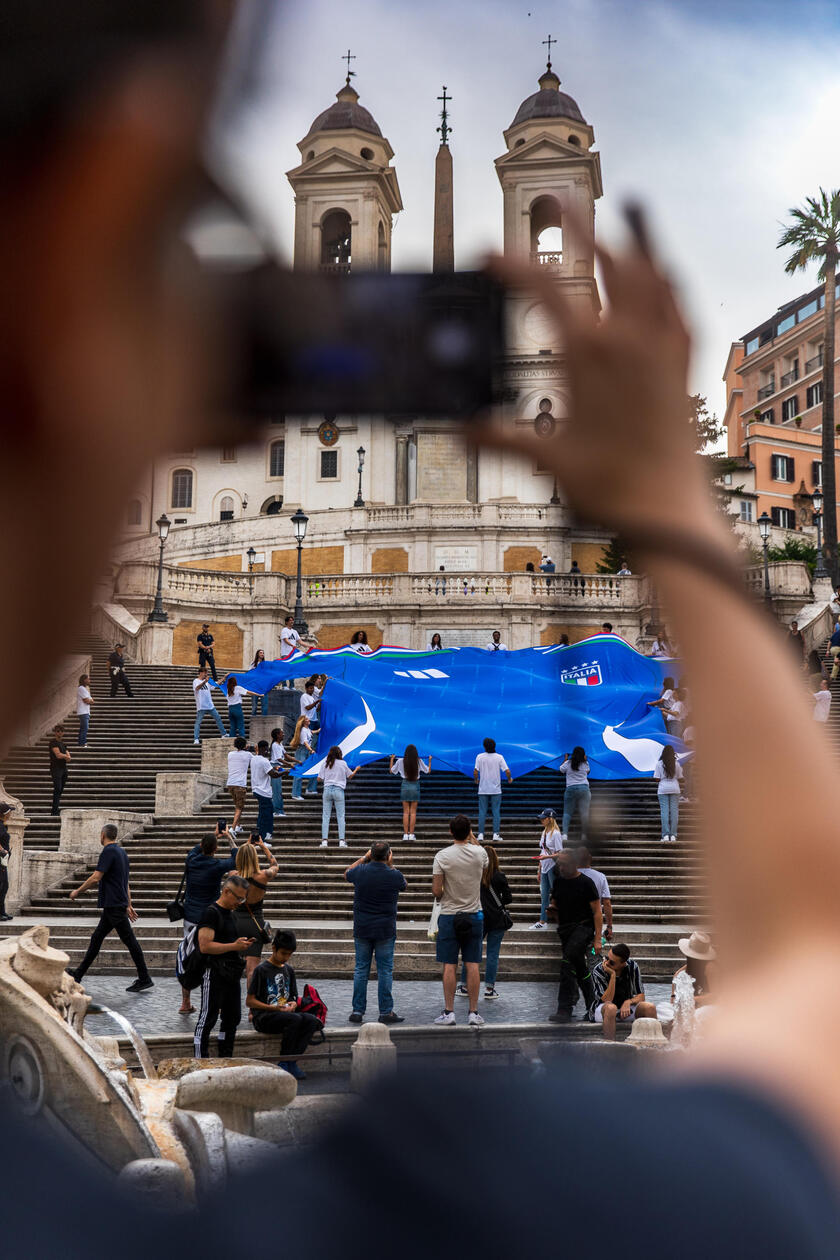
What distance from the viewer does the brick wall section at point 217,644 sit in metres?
36.9

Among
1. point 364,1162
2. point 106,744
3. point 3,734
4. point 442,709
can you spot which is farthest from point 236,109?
point 106,744

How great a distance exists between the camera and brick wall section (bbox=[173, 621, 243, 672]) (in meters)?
36.9

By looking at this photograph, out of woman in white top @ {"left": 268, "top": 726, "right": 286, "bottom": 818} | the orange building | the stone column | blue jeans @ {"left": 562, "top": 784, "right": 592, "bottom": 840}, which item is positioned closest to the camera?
blue jeans @ {"left": 562, "top": 784, "right": 592, "bottom": 840}

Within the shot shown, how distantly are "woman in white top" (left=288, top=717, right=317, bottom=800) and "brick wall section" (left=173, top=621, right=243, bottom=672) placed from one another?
1575 centimetres

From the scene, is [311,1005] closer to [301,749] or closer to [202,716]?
[301,749]

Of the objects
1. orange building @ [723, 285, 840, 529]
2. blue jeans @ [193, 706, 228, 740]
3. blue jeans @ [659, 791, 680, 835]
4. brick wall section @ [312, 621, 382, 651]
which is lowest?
blue jeans @ [659, 791, 680, 835]

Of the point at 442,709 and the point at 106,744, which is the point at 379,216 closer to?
the point at 442,709

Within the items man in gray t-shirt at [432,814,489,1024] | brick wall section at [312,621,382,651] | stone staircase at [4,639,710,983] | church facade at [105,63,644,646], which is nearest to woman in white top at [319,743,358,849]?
stone staircase at [4,639,710,983]

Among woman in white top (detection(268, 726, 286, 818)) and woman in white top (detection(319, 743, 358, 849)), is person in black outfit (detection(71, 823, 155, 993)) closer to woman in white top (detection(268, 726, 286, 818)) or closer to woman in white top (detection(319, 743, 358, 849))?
woman in white top (detection(319, 743, 358, 849))

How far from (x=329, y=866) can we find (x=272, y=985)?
818cm

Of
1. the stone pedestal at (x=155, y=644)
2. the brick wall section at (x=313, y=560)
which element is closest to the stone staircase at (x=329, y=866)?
the stone pedestal at (x=155, y=644)

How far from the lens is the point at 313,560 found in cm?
4922

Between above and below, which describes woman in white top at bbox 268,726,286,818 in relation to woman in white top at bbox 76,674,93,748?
below

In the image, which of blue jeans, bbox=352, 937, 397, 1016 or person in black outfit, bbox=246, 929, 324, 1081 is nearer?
person in black outfit, bbox=246, 929, 324, 1081
